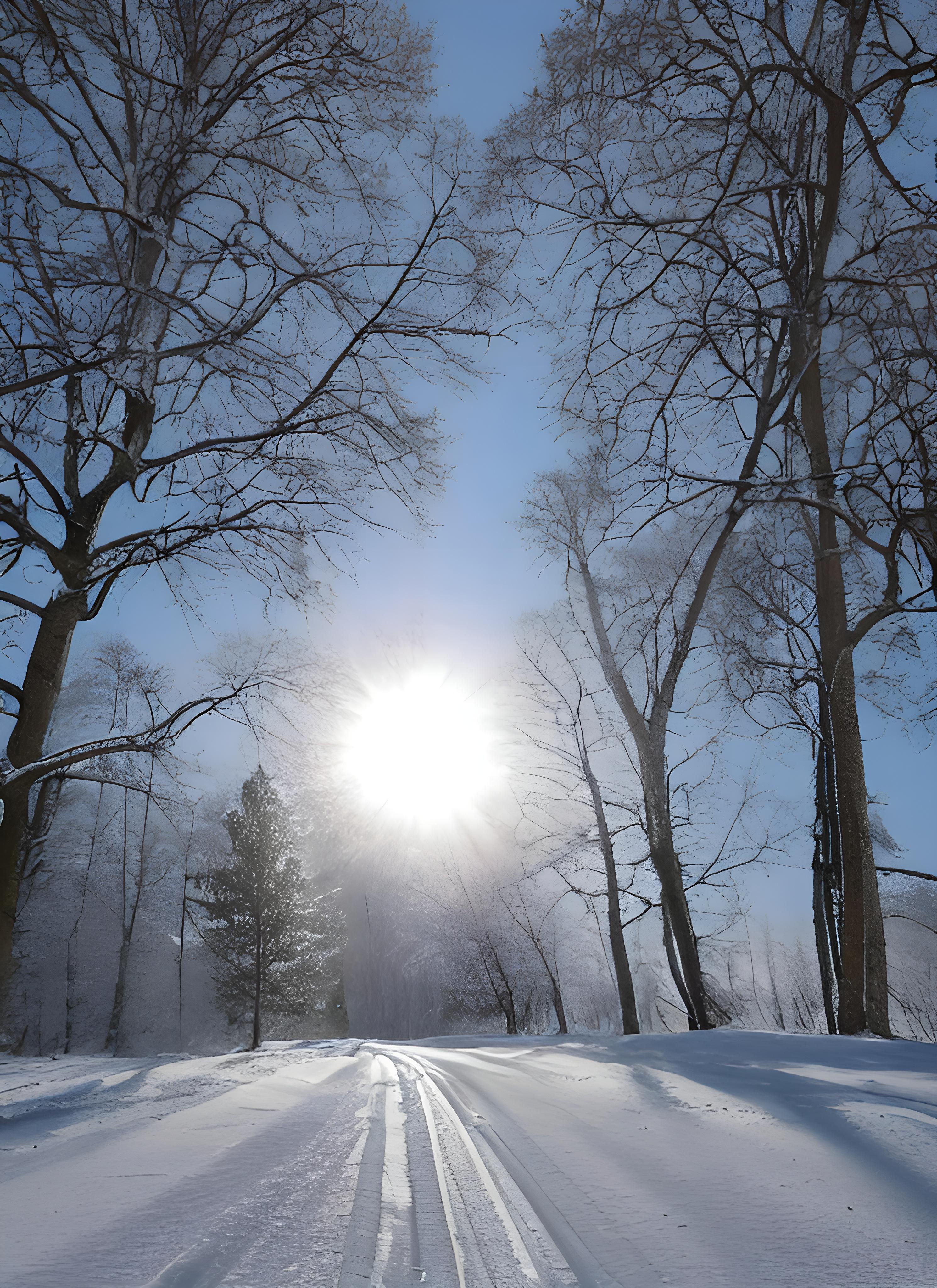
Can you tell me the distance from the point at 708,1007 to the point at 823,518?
6371mm

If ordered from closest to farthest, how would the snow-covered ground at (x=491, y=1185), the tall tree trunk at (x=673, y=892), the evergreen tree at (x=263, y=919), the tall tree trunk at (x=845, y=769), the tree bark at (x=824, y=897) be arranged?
1. the snow-covered ground at (x=491, y=1185)
2. the tall tree trunk at (x=845, y=769)
3. the tall tree trunk at (x=673, y=892)
4. the tree bark at (x=824, y=897)
5. the evergreen tree at (x=263, y=919)

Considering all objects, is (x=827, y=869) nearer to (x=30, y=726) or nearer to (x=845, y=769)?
(x=845, y=769)

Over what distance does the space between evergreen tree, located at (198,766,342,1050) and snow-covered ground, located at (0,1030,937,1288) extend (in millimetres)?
17574

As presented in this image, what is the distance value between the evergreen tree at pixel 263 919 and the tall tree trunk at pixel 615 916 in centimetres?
1168

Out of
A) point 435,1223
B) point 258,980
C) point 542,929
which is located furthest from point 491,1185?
point 542,929

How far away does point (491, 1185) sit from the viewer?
1510 millimetres

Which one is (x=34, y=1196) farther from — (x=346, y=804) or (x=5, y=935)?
(x=346, y=804)

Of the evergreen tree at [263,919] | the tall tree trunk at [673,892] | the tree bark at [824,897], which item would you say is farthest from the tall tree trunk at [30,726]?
the evergreen tree at [263,919]

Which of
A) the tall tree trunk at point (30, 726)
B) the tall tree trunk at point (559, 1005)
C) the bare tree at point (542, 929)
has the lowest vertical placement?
the tall tree trunk at point (559, 1005)

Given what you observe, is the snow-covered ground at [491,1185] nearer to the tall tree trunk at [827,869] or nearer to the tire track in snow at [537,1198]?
the tire track in snow at [537,1198]

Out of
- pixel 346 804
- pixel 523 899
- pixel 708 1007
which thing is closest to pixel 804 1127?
pixel 708 1007

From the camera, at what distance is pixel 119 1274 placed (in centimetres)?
93

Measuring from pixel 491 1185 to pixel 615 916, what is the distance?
10.1m

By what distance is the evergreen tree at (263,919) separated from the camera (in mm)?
19328
